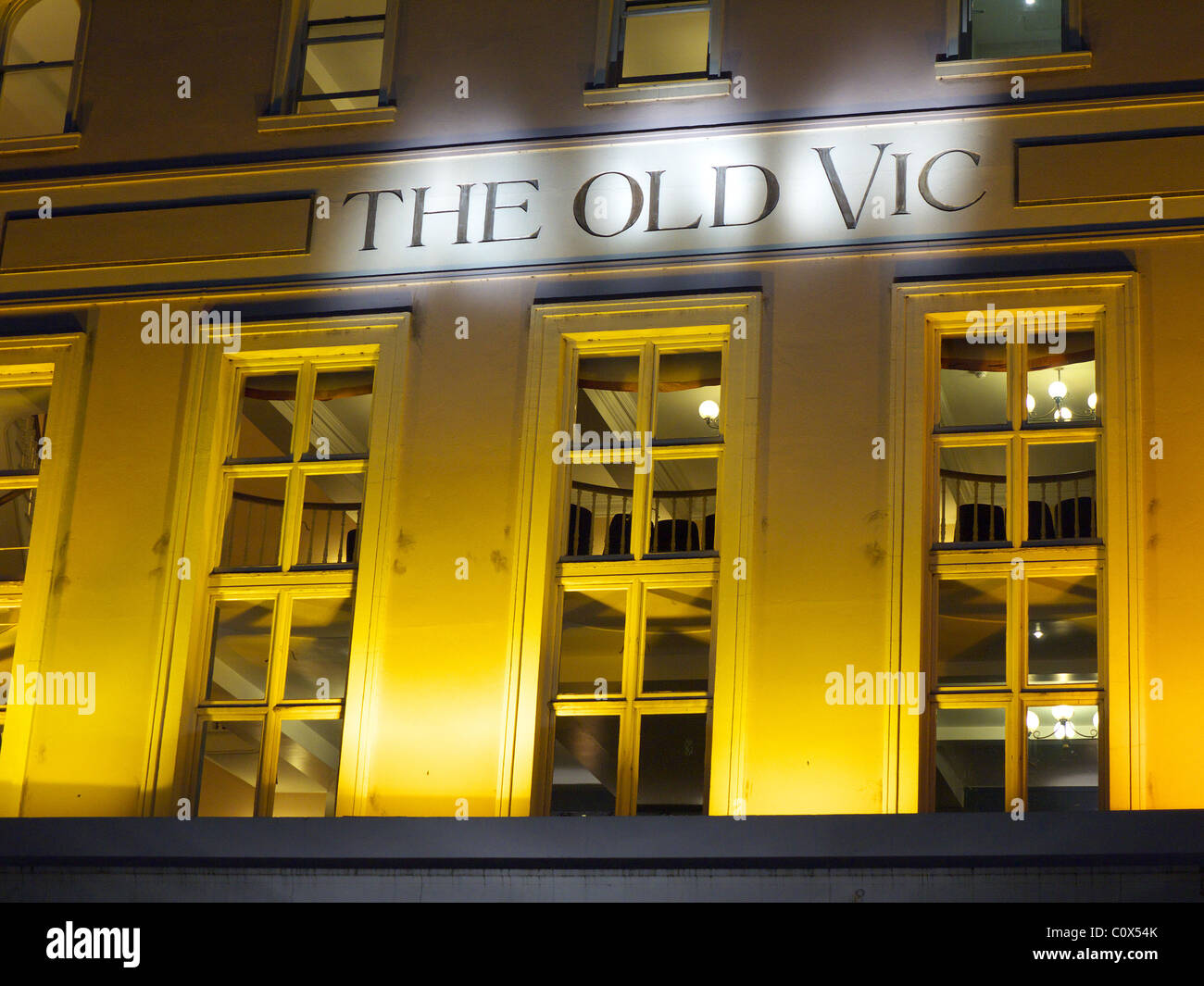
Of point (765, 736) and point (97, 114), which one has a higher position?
point (97, 114)

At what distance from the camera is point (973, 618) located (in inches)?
341

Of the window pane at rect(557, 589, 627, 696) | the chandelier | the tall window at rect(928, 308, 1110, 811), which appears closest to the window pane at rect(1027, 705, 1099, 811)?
the tall window at rect(928, 308, 1110, 811)

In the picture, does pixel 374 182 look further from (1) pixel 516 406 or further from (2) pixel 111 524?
(2) pixel 111 524

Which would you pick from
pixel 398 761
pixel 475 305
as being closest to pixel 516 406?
pixel 475 305

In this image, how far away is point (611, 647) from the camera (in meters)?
9.08

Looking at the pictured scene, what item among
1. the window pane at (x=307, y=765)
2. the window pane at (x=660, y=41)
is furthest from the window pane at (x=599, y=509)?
the window pane at (x=307, y=765)

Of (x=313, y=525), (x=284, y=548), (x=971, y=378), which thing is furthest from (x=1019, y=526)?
(x=313, y=525)

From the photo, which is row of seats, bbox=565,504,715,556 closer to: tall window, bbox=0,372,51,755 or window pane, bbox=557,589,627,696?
window pane, bbox=557,589,627,696

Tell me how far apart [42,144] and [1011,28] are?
5323 millimetres

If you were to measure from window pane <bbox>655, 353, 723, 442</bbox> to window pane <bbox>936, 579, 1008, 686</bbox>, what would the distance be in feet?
4.41

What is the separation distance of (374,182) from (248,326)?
1032 millimetres

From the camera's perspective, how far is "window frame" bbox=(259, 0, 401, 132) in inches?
392
